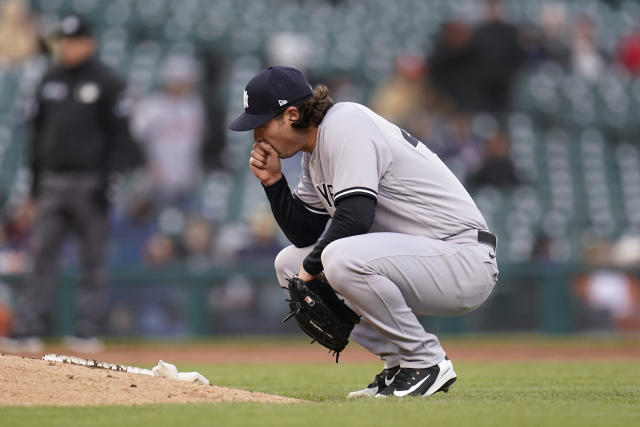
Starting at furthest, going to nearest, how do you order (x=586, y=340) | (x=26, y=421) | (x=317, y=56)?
1. (x=317, y=56)
2. (x=586, y=340)
3. (x=26, y=421)

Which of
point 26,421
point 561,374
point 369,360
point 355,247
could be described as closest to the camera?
point 26,421

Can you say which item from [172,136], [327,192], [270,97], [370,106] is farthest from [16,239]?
[270,97]

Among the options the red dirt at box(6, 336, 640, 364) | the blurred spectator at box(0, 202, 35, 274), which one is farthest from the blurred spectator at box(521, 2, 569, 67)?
the blurred spectator at box(0, 202, 35, 274)

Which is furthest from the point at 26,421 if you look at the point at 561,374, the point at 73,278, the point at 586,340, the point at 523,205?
the point at 523,205

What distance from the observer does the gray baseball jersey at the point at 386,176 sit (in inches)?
183

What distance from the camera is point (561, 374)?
6480 mm

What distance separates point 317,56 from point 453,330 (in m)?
4.34

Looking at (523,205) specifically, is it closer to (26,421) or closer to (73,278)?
(73,278)

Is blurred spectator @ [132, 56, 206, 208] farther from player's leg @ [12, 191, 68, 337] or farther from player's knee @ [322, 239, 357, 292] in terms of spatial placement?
player's knee @ [322, 239, 357, 292]

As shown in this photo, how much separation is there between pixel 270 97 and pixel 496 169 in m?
7.89

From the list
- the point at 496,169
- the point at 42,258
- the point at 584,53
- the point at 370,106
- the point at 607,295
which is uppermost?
the point at 584,53

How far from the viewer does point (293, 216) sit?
5.10 metres

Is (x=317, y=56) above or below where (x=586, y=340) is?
above

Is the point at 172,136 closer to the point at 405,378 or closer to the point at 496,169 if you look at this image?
the point at 496,169
